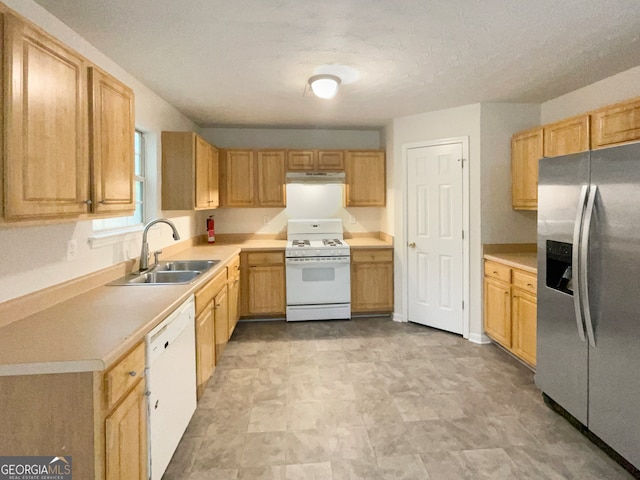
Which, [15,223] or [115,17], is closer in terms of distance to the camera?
[15,223]

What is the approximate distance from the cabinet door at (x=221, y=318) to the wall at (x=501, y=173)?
8.42 feet

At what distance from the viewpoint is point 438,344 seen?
3.80 metres

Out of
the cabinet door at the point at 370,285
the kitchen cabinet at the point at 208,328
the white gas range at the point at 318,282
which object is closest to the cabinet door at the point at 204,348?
the kitchen cabinet at the point at 208,328

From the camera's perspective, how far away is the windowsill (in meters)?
2.35

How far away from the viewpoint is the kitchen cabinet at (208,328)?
8.23ft

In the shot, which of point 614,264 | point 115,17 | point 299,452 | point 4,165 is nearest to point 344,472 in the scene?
point 299,452

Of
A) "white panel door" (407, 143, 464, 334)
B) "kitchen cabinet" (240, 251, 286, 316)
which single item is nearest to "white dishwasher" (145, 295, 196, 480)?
"kitchen cabinet" (240, 251, 286, 316)

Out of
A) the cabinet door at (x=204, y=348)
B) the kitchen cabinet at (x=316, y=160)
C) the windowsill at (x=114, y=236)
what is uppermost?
the kitchen cabinet at (x=316, y=160)

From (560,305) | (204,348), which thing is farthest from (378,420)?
(560,305)

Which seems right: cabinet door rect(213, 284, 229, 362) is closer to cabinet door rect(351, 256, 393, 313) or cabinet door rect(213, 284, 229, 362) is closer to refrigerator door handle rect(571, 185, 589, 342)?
cabinet door rect(351, 256, 393, 313)

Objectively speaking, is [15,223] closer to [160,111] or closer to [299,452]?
[299,452]

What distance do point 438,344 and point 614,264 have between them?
6.79ft

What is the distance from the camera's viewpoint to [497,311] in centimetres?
353

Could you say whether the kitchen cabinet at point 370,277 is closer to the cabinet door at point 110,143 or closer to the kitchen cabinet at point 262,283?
the kitchen cabinet at point 262,283
